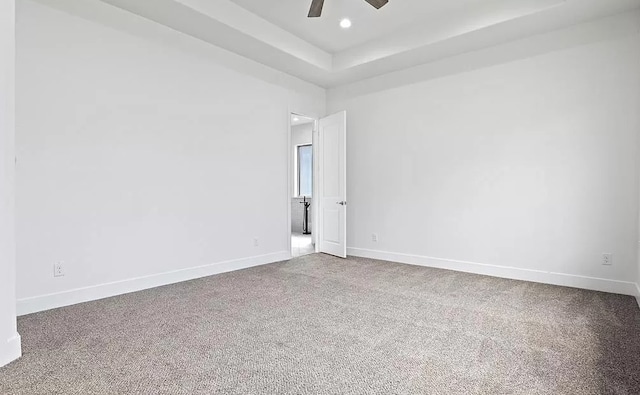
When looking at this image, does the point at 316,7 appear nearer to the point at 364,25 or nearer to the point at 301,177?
the point at 364,25

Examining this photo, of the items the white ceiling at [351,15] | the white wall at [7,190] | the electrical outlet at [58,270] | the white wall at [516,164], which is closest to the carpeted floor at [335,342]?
the white wall at [7,190]

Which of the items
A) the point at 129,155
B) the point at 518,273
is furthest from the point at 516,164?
the point at 129,155

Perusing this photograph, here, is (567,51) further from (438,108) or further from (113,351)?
(113,351)

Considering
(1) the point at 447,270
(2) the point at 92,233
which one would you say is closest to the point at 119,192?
(2) the point at 92,233

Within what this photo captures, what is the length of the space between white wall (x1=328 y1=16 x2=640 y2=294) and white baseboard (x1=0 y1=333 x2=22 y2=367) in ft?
13.7

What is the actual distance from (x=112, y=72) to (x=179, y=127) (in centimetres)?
80

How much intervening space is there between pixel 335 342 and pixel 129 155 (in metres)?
2.69

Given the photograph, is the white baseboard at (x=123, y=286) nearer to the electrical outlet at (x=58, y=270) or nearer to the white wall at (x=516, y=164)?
the electrical outlet at (x=58, y=270)

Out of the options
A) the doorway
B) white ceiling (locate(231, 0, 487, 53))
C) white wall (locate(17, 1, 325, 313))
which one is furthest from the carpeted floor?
the doorway

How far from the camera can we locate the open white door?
5.30 metres

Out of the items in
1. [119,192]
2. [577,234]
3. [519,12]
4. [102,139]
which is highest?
[519,12]

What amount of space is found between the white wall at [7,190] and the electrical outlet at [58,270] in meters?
1.07

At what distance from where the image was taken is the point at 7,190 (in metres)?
2.03

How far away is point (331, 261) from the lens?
5.04 meters
